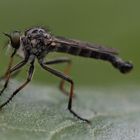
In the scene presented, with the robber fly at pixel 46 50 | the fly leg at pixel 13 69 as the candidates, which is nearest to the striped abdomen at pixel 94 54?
the robber fly at pixel 46 50

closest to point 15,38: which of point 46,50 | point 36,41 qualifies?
point 36,41

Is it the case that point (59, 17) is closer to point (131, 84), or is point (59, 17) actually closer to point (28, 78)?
point (131, 84)

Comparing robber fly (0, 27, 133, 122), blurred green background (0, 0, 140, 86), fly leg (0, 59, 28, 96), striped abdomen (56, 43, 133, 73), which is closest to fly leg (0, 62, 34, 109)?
robber fly (0, 27, 133, 122)

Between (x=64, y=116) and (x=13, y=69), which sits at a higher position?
(x=13, y=69)

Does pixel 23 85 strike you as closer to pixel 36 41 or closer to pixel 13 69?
pixel 13 69

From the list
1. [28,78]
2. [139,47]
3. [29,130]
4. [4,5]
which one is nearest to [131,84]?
[139,47]

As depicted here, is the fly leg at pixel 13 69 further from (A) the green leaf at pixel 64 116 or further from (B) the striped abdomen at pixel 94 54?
(B) the striped abdomen at pixel 94 54
